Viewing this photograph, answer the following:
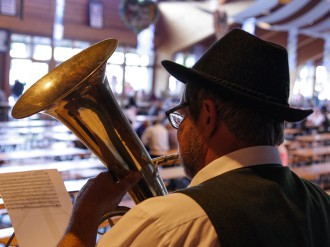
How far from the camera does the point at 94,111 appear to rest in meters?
1.06

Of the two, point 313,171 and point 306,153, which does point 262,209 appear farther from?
point 306,153

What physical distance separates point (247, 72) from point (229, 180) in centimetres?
23

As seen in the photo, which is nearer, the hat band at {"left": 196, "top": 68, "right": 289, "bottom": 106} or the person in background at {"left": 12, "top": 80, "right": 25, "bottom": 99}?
the hat band at {"left": 196, "top": 68, "right": 289, "bottom": 106}

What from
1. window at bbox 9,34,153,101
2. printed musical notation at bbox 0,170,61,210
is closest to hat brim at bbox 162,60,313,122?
printed musical notation at bbox 0,170,61,210

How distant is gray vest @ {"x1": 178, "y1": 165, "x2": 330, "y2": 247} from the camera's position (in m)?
0.76

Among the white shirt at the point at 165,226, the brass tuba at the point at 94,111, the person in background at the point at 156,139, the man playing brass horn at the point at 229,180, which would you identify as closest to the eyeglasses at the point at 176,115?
the man playing brass horn at the point at 229,180

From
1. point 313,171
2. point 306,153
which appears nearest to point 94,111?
point 313,171

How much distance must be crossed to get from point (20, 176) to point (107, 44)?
0.41 metres

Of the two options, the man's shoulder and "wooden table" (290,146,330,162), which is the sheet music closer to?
the man's shoulder

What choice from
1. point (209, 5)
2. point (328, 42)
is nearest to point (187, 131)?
point (209, 5)

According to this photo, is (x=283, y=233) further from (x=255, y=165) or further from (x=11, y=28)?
(x=11, y=28)

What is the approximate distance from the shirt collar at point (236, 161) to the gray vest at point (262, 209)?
2 centimetres

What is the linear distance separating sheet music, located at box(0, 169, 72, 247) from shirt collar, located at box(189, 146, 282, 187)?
422 millimetres

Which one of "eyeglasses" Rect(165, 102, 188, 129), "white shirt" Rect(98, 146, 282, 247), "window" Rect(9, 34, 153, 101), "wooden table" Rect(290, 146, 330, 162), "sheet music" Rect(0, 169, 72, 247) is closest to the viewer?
"white shirt" Rect(98, 146, 282, 247)
